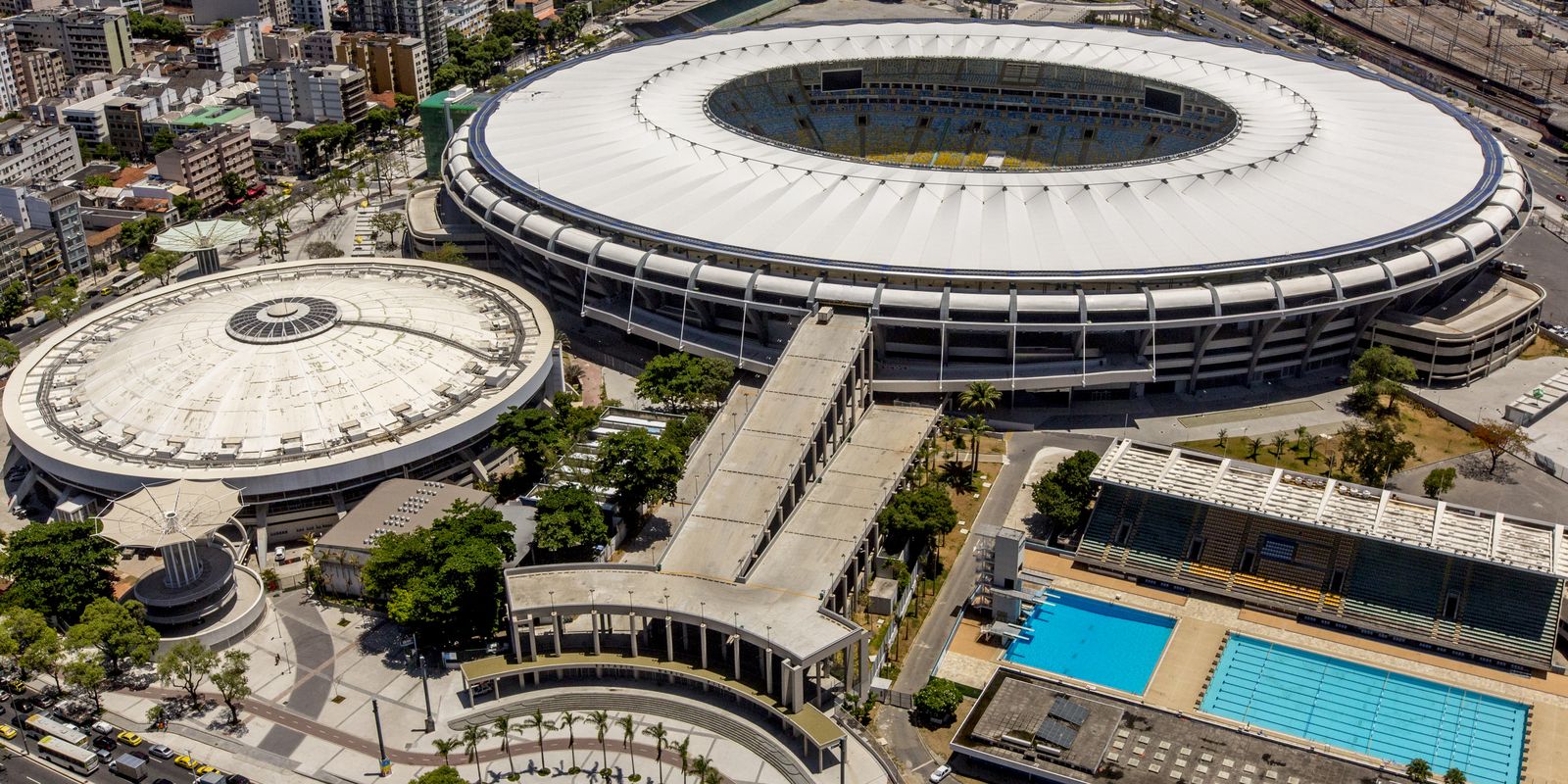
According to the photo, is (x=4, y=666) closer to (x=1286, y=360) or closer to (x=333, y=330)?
(x=333, y=330)

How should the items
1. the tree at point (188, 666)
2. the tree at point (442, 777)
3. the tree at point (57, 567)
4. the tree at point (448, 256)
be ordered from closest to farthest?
1. the tree at point (442, 777)
2. the tree at point (188, 666)
3. the tree at point (57, 567)
4. the tree at point (448, 256)

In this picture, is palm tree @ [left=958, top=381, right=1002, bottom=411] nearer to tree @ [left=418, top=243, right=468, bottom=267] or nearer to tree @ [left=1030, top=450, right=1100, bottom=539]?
tree @ [left=1030, top=450, right=1100, bottom=539]

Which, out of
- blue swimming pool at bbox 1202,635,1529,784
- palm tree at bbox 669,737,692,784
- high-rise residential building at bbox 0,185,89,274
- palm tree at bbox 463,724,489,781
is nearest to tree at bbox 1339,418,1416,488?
blue swimming pool at bbox 1202,635,1529,784

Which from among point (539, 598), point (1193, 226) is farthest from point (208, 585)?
point (1193, 226)

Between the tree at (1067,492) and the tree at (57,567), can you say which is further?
the tree at (1067,492)

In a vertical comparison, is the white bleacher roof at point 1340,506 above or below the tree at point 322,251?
above

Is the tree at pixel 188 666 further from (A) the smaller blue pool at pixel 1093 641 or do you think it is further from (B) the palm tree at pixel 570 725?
(A) the smaller blue pool at pixel 1093 641

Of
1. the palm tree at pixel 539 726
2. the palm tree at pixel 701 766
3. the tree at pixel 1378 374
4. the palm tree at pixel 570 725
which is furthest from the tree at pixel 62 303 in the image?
the tree at pixel 1378 374

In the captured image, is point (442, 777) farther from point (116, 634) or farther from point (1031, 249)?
point (1031, 249)
